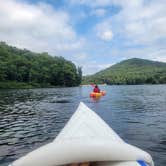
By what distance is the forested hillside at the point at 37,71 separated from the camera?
12581cm

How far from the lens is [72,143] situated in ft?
14.7

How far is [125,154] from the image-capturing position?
14.9 ft

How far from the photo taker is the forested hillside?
12581cm

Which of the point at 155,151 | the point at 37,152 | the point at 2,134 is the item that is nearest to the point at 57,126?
the point at 2,134

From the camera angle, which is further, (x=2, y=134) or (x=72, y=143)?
(x=2, y=134)

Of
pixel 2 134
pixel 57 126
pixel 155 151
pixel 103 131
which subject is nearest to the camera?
pixel 103 131

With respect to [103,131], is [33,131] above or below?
below

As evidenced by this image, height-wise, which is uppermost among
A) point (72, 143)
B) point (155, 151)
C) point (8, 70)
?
point (8, 70)

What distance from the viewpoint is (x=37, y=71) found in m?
144

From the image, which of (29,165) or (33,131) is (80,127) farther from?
(33,131)

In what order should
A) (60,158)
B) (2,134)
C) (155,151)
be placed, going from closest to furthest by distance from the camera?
(60,158), (155,151), (2,134)

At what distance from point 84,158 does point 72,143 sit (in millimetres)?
330

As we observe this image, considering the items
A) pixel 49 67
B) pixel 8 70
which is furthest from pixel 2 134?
pixel 49 67

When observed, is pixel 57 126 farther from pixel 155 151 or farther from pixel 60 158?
Answer: pixel 60 158
